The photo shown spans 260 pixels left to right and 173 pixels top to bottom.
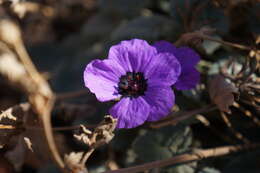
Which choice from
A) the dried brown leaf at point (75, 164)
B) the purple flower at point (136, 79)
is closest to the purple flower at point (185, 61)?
the purple flower at point (136, 79)

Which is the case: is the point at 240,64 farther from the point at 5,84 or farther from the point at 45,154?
the point at 5,84

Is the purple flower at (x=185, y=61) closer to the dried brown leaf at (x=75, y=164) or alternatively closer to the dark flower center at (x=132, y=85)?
the dark flower center at (x=132, y=85)

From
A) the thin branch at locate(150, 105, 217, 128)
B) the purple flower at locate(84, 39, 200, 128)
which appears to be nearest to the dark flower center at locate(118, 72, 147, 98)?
the purple flower at locate(84, 39, 200, 128)

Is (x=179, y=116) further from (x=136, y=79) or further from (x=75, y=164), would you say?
(x=75, y=164)

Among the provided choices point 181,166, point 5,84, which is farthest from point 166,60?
point 5,84

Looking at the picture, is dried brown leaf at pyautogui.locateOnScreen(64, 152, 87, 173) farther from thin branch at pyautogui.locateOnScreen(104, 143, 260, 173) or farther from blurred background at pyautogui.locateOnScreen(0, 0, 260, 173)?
blurred background at pyautogui.locateOnScreen(0, 0, 260, 173)

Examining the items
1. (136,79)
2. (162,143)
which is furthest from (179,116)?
(136,79)
